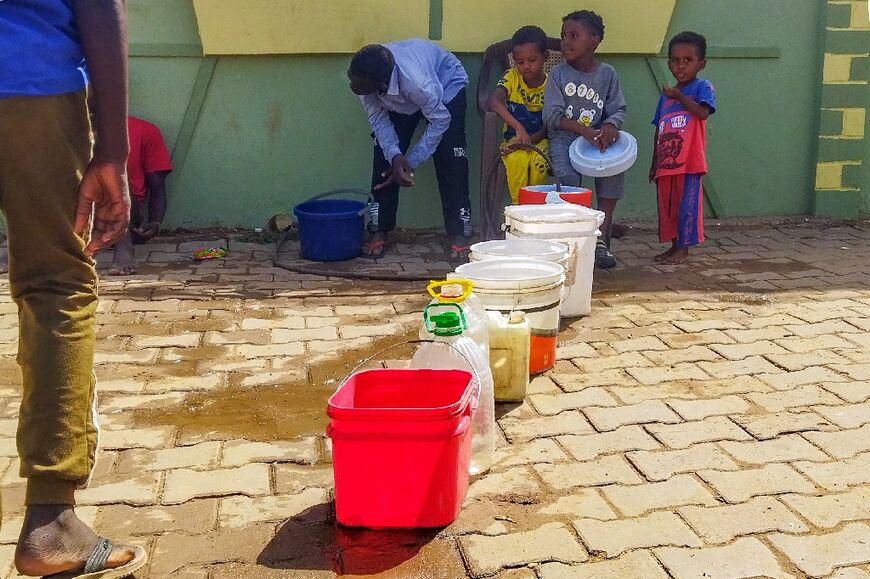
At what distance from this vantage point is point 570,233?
16.2 ft

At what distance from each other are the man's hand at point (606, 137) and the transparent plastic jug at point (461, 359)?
338cm

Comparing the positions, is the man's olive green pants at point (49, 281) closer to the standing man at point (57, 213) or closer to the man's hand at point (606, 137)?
the standing man at point (57, 213)

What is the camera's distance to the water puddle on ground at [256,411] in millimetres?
3643

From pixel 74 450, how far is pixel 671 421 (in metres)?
2.22

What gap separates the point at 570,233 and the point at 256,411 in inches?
76.4

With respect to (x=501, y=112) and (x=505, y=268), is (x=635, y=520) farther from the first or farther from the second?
(x=501, y=112)

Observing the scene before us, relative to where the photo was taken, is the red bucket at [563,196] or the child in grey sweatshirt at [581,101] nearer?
the red bucket at [563,196]

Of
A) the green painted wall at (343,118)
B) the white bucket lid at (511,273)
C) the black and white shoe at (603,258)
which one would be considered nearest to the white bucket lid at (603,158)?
the black and white shoe at (603,258)

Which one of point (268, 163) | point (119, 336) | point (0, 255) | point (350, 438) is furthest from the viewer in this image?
point (268, 163)

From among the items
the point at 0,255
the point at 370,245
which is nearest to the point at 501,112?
the point at 370,245

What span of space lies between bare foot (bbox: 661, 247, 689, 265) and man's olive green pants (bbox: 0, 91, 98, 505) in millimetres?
4803

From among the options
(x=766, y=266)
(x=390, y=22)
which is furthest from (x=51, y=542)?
(x=390, y=22)

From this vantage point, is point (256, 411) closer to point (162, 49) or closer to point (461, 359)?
point (461, 359)

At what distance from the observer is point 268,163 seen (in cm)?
732
